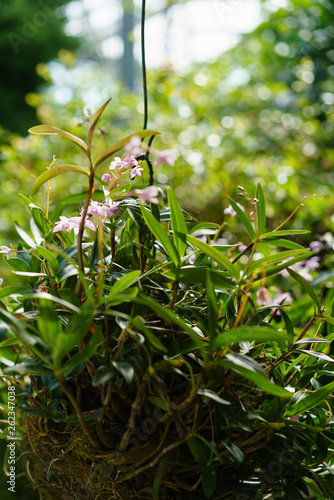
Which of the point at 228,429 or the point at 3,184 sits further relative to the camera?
the point at 3,184

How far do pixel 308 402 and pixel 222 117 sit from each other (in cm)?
158

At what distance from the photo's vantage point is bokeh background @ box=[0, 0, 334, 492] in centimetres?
102

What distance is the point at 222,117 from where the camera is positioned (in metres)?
1.76

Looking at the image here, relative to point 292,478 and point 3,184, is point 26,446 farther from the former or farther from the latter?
point 3,184

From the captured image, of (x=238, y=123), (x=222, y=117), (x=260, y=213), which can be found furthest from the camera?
(x=222, y=117)

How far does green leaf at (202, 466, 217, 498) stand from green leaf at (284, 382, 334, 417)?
3.0 inches

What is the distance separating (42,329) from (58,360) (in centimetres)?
2

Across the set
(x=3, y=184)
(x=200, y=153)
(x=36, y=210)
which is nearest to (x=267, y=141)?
(x=200, y=153)

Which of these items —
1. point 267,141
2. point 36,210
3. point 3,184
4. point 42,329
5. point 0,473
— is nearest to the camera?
point 42,329

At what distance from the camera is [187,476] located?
1.11 ft

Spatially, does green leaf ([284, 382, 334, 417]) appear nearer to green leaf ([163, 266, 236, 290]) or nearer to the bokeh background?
green leaf ([163, 266, 236, 290])

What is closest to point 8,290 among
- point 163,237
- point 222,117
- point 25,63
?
point 163,237

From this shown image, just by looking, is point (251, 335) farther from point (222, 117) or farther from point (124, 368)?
point (222, 117)

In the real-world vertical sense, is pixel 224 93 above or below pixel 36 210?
below
